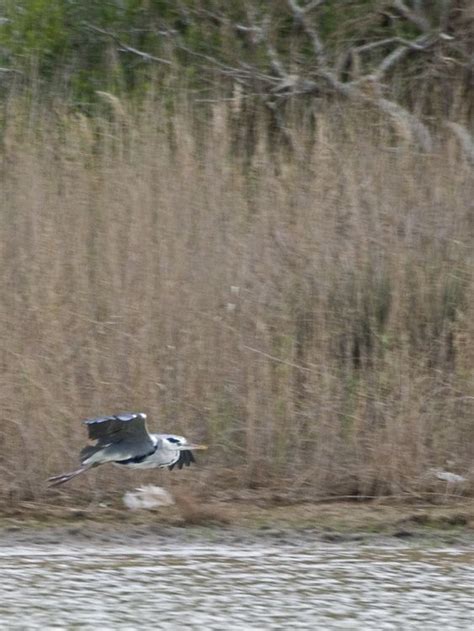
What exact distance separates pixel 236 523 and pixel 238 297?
1.68m

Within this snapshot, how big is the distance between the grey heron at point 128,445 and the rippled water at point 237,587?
15.7 inches

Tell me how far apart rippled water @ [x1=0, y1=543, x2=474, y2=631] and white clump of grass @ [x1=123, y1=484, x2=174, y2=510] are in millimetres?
581

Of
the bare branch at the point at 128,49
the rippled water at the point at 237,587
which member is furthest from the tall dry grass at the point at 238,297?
the rippled water at the point at 237,587

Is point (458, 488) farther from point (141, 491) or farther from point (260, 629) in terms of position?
point (260, 629)

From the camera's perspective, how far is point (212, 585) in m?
5.26

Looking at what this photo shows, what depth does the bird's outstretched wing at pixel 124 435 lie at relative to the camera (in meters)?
6.04

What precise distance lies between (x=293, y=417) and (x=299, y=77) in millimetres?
3039

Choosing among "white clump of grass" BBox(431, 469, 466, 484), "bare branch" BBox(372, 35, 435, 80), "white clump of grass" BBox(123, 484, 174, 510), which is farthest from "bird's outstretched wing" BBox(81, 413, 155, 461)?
"bare branch" BBox(372, 35, 435, 80)

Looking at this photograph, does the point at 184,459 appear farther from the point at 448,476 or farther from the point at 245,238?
the point at 245,238

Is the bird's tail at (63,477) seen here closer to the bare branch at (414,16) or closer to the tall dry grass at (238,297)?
the tall dry grass at (238,297)

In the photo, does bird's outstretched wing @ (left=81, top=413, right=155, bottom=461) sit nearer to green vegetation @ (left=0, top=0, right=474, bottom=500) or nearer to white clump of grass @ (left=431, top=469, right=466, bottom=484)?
green vegetation @ (left=0, top=0, right=474, bottom=500)

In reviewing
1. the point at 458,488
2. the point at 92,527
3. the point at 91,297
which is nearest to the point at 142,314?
the point at 91,297

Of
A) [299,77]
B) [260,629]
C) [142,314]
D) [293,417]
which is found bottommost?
[260,629]

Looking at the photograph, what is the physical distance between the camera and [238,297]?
7.69 metres
